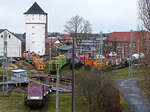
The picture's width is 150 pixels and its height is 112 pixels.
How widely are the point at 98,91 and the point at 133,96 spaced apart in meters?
9.16

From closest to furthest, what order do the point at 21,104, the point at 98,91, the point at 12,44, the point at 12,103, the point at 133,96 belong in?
1. the point at 98,91
2. the point at 21,104
3. the point at 12,103
4. the point at 133,96
5. the point at 12,44

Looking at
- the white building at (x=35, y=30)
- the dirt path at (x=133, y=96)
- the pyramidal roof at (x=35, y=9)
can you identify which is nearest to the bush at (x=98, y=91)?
the dirt path at (x=133, y=96)

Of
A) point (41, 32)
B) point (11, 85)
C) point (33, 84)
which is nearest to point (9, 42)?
point (41, 32)

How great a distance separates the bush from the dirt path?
10.2 ft

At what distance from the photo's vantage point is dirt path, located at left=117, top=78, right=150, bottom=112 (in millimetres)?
23342

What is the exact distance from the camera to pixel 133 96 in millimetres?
27766

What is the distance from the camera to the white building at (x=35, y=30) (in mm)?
61844

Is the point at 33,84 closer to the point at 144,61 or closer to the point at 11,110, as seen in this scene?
the point at 11,110

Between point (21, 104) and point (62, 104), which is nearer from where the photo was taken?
point (62, 104)

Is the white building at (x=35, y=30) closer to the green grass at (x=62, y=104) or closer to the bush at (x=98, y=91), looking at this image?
the green grass at (x=62, y=104)

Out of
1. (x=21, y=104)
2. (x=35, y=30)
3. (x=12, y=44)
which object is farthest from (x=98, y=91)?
(x=35, y=30)

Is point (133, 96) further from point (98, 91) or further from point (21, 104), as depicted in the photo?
point (21, 104)

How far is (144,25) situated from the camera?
22875mm

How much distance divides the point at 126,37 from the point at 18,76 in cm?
5031
